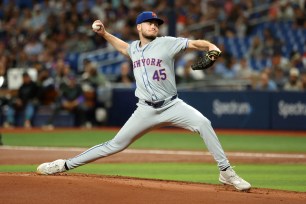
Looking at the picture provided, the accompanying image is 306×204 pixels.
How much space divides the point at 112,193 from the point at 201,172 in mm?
3692

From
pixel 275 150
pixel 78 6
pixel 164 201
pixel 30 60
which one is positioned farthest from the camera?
pixel 78 6

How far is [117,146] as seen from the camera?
336 inches

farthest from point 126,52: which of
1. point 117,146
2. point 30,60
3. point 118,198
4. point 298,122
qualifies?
point 30,60

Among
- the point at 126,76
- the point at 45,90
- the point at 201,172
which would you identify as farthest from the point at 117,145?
the point at 126,76

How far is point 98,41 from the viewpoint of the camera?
24672 mm

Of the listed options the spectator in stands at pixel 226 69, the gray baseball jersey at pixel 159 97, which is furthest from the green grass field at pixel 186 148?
the spectator in stands at pixel 226 69

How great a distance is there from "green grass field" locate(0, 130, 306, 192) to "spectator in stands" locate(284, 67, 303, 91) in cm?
175

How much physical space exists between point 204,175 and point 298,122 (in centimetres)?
937

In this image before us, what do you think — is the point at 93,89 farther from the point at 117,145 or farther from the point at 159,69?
the point at 159,69

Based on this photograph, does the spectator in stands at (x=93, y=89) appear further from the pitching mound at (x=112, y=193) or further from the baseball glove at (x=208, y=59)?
the baseball glove at (x=208, y=59)

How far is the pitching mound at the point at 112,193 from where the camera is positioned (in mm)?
7293

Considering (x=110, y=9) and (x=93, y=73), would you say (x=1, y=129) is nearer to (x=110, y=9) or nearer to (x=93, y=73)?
(x=93, y=73)

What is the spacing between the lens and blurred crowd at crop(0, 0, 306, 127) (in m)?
20.6

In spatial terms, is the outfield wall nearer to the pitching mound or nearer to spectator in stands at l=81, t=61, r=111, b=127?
spectator in stands at l=81, t=61, r=111, b=127
